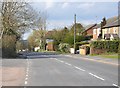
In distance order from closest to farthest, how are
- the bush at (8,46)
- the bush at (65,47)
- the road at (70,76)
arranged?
the road at (70,76) → the bush at (8,46) → the bush at (65,47)

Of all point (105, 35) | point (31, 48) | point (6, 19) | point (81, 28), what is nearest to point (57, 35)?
point (81, 28)

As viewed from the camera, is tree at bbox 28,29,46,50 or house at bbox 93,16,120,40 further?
tree at bbox 28,29,46,50

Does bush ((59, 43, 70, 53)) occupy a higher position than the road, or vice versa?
bush ((59, 43, 70, 53))

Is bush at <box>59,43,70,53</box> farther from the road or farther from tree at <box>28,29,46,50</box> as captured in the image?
the road

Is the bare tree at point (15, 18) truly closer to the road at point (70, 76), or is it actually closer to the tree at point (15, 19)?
the tree at point (15, 19)

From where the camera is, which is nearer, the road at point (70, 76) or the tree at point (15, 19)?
the road at point (70, 76)

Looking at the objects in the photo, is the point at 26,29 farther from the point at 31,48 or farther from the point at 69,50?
the point at 31,48

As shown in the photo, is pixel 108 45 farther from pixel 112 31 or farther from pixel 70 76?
pixel 70 76

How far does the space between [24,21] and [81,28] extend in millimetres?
69998

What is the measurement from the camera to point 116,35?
284 ft

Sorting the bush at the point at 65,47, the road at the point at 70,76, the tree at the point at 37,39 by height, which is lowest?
the road at the point at 70,76

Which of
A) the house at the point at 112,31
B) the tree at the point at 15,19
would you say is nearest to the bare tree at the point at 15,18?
the tree at the point at 15,19

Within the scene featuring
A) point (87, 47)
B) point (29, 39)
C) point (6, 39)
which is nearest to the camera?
point (6, 39)

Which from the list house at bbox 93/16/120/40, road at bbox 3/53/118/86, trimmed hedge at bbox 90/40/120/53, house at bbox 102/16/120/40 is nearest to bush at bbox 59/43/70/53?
house at bbox 93/16/120/40
